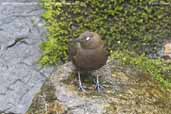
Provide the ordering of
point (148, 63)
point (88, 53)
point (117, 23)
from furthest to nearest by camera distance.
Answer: point (117, 23) < point (148, 63) < point (88, 53)

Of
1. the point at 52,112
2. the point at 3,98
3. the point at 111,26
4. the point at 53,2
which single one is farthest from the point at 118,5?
the point at 52,112

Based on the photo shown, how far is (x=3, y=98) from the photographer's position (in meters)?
6.99

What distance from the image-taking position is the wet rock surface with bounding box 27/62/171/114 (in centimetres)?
553

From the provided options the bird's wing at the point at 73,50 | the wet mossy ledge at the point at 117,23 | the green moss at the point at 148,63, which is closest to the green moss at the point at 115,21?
the wet mossy ledge at the point at 117,23

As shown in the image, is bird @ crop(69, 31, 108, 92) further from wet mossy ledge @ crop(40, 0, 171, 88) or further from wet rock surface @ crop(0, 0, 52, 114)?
wet mossy ledge @ crop(40, 0, 171, 88)

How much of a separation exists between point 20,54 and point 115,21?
1.32 metres

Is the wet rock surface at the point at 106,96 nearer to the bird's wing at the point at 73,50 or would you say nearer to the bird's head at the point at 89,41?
the bird's wing at the point at 73,50

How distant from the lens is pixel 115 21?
7.85m

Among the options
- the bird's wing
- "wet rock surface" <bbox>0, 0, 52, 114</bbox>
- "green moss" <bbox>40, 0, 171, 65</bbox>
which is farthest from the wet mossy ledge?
the bird's wing

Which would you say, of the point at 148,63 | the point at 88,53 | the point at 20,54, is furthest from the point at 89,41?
the point at 148,63

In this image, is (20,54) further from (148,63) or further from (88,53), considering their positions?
(88,53)

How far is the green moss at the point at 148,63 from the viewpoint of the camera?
7258 millimetres

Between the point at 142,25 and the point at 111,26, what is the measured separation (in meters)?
0.39

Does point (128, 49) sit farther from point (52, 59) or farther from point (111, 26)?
point (52, 59)
